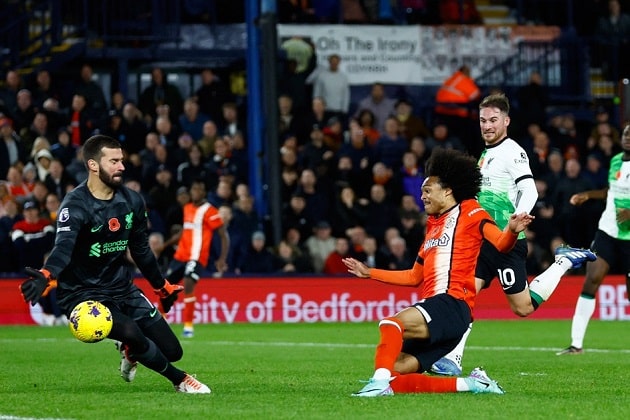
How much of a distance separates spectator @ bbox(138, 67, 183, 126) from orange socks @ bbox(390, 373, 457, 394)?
17.2 metres

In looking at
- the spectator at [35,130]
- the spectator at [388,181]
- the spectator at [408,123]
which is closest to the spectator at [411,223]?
the spectator at [388,181]

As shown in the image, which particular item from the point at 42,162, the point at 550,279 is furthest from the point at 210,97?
the point at 550,279

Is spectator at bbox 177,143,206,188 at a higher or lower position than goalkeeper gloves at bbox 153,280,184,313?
lower

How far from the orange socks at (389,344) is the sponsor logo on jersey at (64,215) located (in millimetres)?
2558

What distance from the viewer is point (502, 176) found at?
12961 mm

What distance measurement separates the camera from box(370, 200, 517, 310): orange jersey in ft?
34.4

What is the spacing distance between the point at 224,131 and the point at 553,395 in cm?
1788

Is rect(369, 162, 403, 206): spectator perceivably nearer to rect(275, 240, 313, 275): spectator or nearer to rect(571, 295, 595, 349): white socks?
rect(275, 240, 313, 275): spectator

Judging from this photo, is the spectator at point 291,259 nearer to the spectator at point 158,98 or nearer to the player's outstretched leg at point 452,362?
the spectator at point 158,98

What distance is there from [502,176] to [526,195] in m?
0.37

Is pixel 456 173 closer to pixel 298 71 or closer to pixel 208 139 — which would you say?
pixel 208 139

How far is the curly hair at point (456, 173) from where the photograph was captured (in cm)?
1079

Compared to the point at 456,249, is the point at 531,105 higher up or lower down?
lower down

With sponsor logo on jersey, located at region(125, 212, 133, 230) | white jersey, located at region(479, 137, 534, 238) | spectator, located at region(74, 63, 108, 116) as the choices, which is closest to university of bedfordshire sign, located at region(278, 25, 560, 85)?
spectator, located at region(74, 63, 108, 116)
